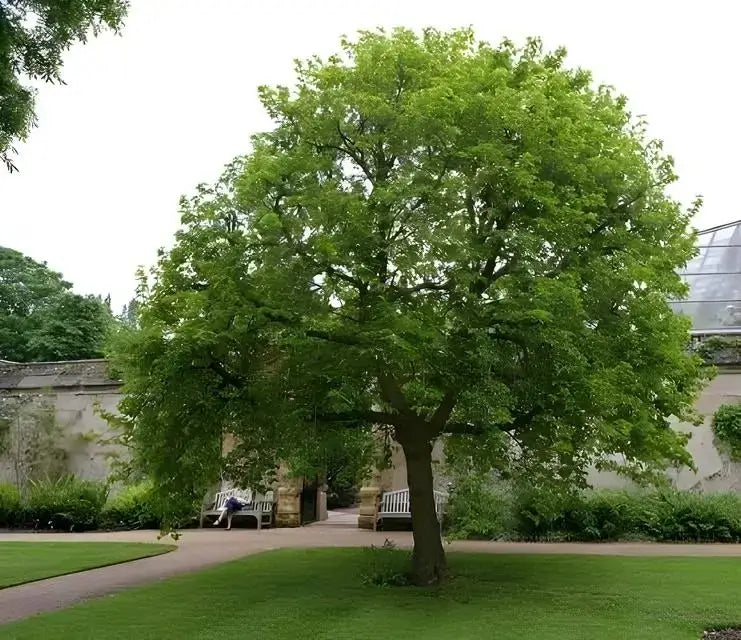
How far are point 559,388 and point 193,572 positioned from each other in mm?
7182

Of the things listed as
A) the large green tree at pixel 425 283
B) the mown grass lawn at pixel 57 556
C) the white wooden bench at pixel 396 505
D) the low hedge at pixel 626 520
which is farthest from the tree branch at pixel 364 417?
the white wooden bench at pixel 396 505

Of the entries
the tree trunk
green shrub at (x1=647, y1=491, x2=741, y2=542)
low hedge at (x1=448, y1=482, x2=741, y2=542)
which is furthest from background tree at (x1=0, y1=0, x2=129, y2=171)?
green shrub at (x1=647, y1=491, x2=741, y2=542)

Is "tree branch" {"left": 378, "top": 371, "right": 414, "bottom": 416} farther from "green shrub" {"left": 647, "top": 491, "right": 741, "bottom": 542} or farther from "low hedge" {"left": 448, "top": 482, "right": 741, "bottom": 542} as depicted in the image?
"green shrub" {"left": 647, "top": 491, "right": 741, "bottom": 542}

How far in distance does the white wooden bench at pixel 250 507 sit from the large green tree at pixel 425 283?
11102 millimetres

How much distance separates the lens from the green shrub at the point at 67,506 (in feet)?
71.9

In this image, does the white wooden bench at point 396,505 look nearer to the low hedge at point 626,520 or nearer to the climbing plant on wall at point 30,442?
the low hedge at point 626,520

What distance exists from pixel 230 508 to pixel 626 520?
10.8 metres

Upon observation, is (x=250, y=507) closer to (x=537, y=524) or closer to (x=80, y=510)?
(x=80, y=510)

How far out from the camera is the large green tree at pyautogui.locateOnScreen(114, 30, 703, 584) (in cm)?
1008

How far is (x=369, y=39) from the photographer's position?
11.4m

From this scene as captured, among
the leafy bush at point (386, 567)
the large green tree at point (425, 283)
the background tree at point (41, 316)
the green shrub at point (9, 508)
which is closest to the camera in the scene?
the large green tree at point (425, 283)

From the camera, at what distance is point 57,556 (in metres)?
15.5

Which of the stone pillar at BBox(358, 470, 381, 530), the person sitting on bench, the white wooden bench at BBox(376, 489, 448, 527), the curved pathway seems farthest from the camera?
the person sitting on bench

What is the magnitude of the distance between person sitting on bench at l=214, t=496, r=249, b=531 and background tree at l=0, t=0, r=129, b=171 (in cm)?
1640
